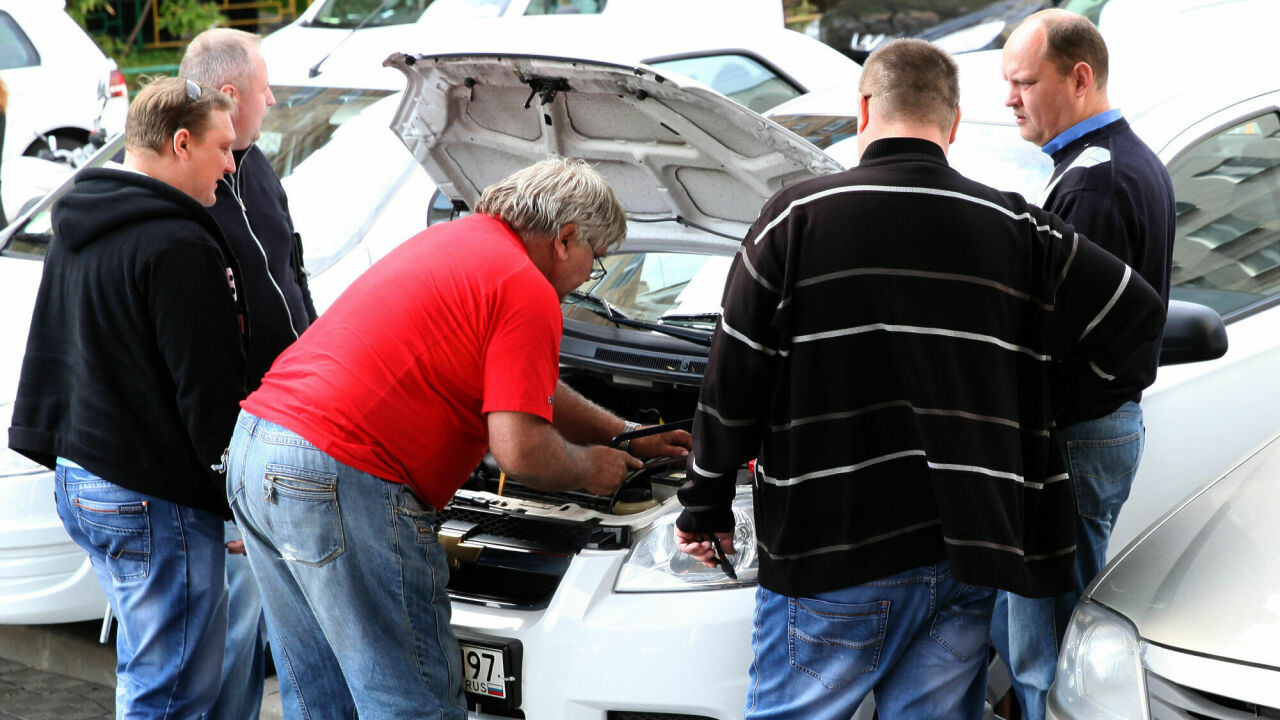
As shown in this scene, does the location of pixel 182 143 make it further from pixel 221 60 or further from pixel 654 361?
pixel 654 361

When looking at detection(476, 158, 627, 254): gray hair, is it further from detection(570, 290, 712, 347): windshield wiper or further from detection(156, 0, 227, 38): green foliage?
detection(156, 0, 227, 38): green foliage

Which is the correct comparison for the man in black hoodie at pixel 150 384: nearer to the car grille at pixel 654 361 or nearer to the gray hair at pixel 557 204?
the gray hair at pixel 557 204

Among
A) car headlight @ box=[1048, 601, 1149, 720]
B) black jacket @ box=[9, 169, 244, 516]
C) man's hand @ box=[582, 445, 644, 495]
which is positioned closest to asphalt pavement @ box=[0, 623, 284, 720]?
black jacket @ box=[9, 169, 244, 516]

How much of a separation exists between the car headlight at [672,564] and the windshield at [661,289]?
85cm

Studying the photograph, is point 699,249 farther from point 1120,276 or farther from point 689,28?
point 689,28

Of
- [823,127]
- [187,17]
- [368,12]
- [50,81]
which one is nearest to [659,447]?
[823,127]

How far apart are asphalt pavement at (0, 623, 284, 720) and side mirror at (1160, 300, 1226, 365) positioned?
2594 mm

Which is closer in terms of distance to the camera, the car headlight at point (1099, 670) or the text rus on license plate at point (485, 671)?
the car headlight at point (1099, 670)

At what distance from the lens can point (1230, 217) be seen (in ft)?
11.5

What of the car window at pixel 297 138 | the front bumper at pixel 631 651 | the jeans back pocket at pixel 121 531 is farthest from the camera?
the car window at pixel 297 138

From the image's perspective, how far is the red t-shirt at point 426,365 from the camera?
2.41 metres

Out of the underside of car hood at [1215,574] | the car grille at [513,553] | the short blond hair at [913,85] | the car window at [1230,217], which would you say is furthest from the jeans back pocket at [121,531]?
the car window at [1230,217]

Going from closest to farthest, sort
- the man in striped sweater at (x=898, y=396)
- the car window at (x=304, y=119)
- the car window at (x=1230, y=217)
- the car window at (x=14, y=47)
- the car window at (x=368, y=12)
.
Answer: the man in striped sweater at (x=898, y=396), the car window at (x=1230, y=217), the car window at (x=304, y=119), the car window at (x=368, y=12), the car window at (x=14, y=47)

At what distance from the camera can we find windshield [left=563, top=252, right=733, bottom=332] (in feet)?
11.7
